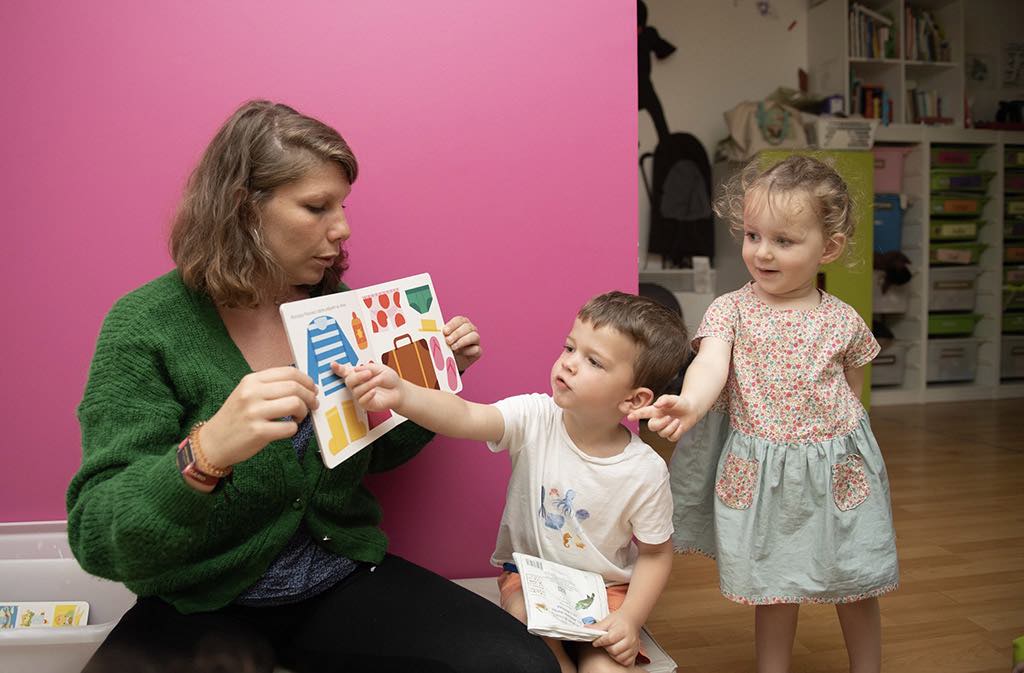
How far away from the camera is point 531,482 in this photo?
1418 mm

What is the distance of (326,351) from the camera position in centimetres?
119

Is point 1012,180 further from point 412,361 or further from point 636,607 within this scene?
point 412,361

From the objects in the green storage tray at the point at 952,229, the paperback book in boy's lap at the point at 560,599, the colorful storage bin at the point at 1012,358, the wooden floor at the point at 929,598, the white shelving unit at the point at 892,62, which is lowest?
the wooden floor at the point at 929,598

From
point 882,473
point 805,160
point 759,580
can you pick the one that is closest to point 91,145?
point 805,160

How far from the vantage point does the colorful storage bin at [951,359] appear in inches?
205

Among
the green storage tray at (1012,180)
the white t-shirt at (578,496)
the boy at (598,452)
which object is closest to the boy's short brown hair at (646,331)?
the boy at (598,452)

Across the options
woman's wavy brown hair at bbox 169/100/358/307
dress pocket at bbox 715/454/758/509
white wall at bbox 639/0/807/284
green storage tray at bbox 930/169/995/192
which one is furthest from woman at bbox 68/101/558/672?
green storage tray at bbox 930/169/995/192

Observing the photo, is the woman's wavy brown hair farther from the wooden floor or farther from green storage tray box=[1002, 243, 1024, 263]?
green storage tray box=[1002, 243, 1024, 263]

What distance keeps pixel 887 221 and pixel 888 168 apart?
34cm

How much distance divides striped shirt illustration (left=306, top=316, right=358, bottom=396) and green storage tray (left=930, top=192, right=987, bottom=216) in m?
4.83

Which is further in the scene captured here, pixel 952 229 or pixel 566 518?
pixel 952 229

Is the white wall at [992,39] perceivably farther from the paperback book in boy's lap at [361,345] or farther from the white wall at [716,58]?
the paperback book in boy's lap at [361,345]

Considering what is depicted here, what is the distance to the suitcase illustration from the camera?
1.32 metres

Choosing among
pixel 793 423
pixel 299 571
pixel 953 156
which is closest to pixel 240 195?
pixel 299 571
